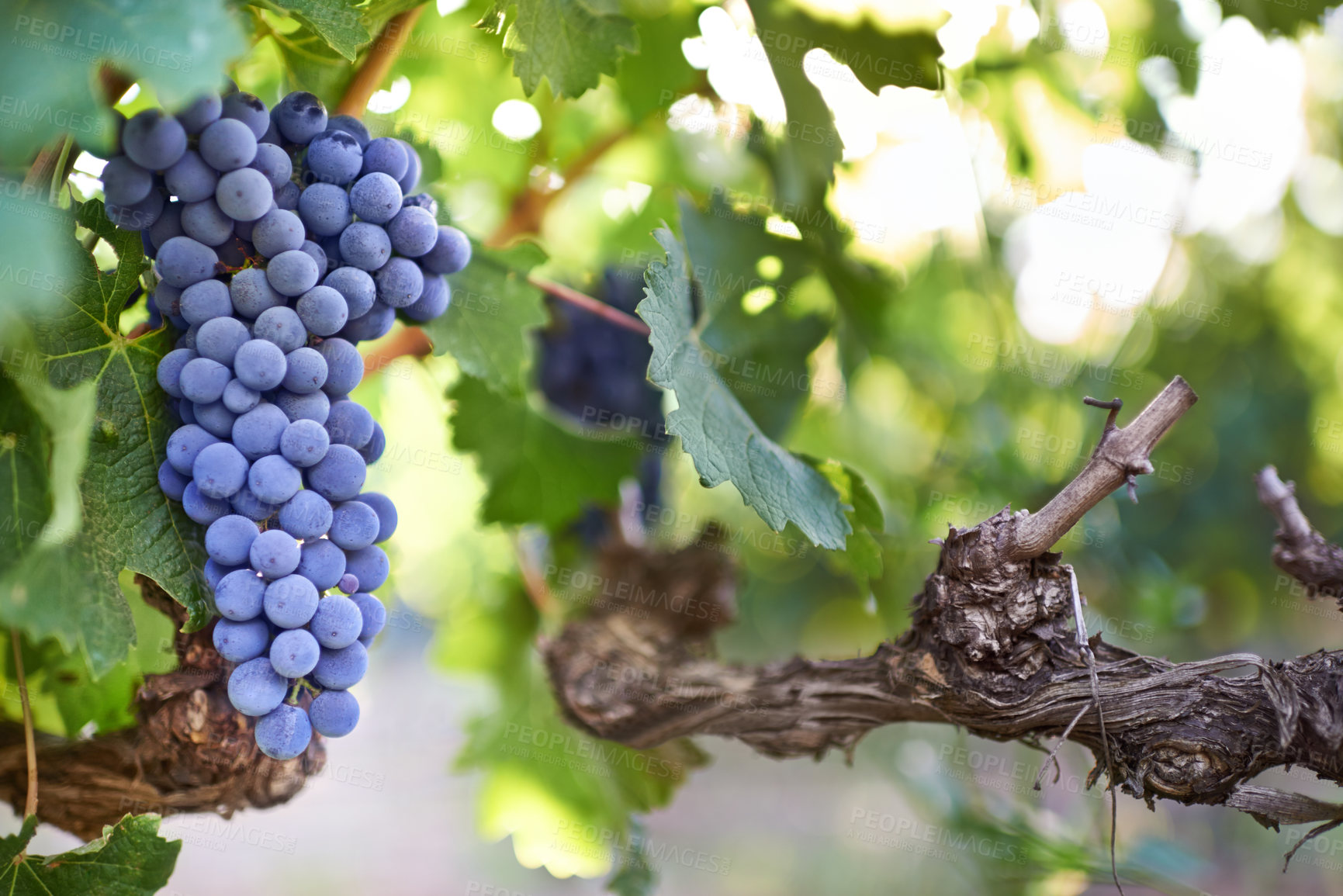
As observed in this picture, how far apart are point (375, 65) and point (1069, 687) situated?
0.70 meters

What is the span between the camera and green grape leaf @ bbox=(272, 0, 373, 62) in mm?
494

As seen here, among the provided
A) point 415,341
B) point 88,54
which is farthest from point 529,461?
point 88,54

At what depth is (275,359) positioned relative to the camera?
50cm

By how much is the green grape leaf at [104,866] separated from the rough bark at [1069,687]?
48cm

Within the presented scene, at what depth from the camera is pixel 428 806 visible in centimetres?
296

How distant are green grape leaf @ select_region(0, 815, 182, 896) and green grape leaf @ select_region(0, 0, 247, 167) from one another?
0.43m

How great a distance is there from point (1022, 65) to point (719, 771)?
2.54 metres

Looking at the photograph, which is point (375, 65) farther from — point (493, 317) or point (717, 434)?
point (717, 434)

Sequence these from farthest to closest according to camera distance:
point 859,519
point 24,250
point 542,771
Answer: point 542,771 → point 859,519 → point 24,250

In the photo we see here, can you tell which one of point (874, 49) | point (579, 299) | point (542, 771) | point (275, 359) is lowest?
point (542, 771)

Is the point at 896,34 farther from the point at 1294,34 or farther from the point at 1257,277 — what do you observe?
the point at 1257,277

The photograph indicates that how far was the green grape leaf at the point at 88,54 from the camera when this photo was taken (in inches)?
15.1

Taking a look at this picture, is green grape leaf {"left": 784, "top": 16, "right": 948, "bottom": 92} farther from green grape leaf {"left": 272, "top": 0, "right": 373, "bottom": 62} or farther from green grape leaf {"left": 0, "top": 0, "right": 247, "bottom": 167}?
green grape leaf {"left": 0, "top": 0, "right": 247, "bottom": 167}

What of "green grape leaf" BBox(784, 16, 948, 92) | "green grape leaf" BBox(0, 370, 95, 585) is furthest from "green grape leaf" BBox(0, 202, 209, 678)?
"green grape leaf" BBox(784, 16, 948, 92)
